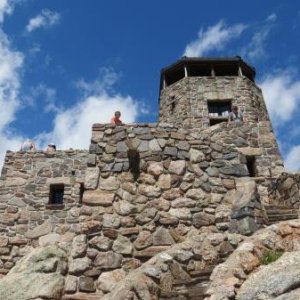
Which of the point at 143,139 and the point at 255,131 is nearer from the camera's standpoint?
the point at 143,139

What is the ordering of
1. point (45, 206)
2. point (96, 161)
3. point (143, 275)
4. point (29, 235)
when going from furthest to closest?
point (45, 206) → point (29, 235) → point (96, 161) → point (143, 275)

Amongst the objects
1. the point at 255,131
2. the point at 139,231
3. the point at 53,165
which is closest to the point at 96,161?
the point at 139,231

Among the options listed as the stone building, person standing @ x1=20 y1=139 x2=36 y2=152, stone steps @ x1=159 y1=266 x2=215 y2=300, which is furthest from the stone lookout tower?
stone steps @ x1=159 y1=266 x2=215 y2=300

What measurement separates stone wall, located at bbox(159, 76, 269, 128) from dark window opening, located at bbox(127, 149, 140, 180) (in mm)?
14731

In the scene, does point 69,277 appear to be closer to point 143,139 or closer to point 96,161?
point 96,161

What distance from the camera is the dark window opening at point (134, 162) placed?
6.23 meters

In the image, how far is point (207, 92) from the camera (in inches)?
878

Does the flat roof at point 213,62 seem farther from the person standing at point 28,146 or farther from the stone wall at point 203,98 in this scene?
the person standing at point 28,146

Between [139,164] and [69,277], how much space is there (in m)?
1.92

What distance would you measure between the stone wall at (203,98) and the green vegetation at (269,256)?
53.7 ft

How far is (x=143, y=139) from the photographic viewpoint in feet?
21.2

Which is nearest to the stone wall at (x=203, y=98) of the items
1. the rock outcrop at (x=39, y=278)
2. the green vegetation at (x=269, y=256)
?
the rock outcrop at (x=39, y=278)

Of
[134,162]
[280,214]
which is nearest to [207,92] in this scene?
[280,214]

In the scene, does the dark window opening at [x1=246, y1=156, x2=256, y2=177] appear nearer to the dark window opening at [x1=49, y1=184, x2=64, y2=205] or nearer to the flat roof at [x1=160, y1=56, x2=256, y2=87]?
the dark window opening at [x1=49, y1=184, x2=64, y2=205]
